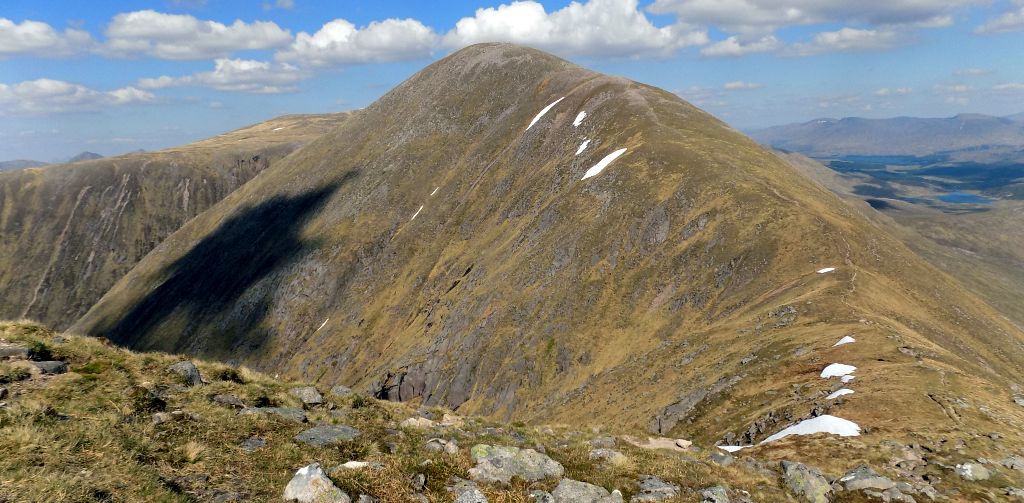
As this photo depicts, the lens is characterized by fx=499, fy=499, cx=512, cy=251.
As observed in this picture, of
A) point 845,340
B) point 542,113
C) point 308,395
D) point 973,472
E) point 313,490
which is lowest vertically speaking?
point 845,340

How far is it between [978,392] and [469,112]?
12044 centimetres

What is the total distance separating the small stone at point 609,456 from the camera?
1442cm

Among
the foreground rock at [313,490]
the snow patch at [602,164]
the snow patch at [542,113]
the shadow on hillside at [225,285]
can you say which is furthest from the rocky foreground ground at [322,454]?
the shadow on hillside at [225,285]

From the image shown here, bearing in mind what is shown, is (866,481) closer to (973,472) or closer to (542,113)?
(973,472)

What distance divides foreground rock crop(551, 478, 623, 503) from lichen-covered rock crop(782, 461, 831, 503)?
6.68 metres

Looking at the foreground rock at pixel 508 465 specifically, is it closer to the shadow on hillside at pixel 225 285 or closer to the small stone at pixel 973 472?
the small stone at pixel 973 472

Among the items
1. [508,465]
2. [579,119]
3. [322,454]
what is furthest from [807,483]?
[579,119]

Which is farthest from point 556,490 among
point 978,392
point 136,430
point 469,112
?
point 469,112

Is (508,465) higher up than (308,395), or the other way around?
(308,395)

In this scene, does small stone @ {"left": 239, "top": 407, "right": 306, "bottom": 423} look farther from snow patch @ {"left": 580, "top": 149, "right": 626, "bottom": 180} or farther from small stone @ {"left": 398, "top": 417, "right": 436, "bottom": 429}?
snow patch @ {"left": 580, "top": 149, "right": 626, "bottom": 180}

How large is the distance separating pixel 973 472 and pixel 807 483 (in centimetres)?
596

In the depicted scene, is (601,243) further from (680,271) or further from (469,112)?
(469,112)

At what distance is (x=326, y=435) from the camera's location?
13742 millimetres

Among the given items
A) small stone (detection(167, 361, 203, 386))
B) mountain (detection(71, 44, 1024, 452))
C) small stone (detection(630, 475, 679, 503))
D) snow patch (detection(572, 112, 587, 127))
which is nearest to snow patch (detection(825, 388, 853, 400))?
mountain (detection(71, 44, 1024, 452))
